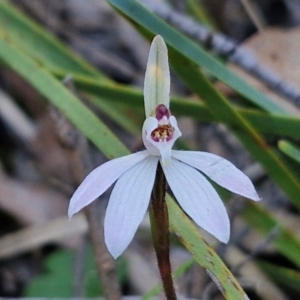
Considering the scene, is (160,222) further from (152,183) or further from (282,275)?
(282,275)

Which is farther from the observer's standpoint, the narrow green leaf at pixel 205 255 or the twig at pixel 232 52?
the twig at pixel 232 52

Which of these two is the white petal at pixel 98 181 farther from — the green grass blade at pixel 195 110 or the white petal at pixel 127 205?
the green grass blade at pixel 195 110

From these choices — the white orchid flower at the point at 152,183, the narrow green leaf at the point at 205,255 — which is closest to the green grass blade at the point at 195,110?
the narrow green leaf at the point at 205,255

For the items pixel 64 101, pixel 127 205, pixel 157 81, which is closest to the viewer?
pixel 127 205

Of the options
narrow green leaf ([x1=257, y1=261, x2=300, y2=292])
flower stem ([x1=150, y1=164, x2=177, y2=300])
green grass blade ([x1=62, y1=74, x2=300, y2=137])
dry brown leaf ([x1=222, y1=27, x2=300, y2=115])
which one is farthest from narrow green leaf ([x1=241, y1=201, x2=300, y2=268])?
flower stem ([x1=150, y1=164, x2=177, y2=300])

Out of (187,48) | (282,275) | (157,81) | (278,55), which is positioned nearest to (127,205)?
(157,81)

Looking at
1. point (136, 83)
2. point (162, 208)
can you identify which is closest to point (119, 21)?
point (136, 83)

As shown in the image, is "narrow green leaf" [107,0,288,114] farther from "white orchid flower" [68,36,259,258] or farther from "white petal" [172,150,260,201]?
"white petal" [172,150,260,201]
